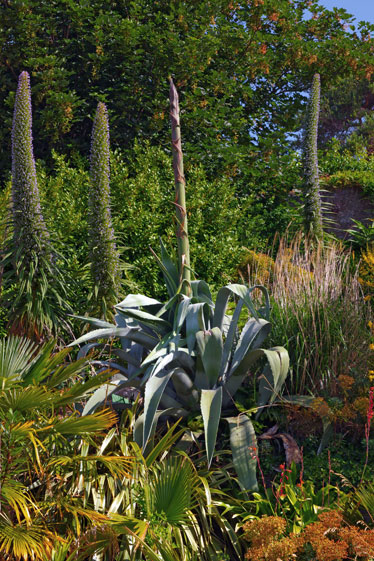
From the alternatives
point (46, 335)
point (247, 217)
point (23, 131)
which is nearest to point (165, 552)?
point (46, 335)

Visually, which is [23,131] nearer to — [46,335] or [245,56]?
[46,335]

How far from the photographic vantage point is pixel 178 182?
4.10 meters

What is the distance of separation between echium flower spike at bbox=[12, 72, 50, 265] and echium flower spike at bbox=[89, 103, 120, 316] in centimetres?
43

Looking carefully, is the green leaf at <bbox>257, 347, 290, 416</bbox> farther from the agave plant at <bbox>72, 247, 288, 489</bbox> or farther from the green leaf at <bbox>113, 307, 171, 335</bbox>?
the green leaf at <bbox>113, 307, 171, 335</bbox>

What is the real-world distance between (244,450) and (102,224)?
7.75 feet

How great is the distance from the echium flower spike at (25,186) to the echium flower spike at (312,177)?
431 cm

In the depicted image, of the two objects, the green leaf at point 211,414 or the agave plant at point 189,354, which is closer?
the green leaf at point 211,414

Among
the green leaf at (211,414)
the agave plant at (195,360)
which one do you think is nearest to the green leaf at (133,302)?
the agave plant at (195,360)

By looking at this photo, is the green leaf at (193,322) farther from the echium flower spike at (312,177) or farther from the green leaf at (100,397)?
the echium flower spike at (312,177)

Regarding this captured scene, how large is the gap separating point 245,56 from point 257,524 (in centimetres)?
919

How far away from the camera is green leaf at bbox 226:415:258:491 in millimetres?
3402

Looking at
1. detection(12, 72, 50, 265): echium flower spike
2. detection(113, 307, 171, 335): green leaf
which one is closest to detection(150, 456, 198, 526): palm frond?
detection(113, 307, 171, 335): green leaf

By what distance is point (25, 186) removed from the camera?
477cm

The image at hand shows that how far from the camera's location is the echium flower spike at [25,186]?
462 cm
